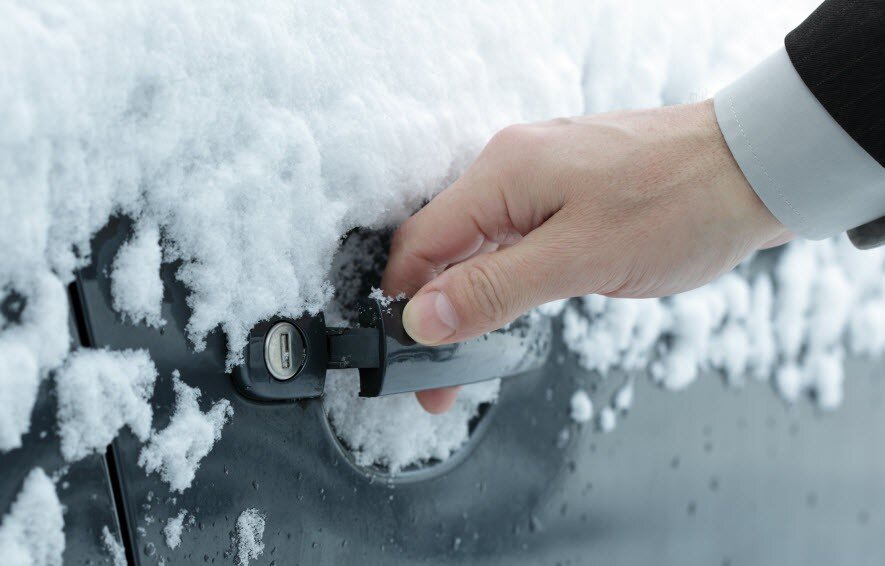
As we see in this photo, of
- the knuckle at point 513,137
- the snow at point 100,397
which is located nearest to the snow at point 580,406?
the knuckle at point 513,137

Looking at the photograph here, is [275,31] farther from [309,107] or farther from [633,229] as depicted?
[633,229]

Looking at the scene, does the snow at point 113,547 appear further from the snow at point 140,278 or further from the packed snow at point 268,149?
the snow at point 140,278

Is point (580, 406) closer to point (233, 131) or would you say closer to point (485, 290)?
point (485, 290)

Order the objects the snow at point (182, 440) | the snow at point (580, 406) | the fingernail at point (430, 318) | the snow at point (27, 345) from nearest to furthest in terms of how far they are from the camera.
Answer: the snow at point (27, 345) → the snow at point (182, 440) → the fingernail at point (430, 318) → the snow at point (580, 406)

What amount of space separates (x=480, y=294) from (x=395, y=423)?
21 centimetres

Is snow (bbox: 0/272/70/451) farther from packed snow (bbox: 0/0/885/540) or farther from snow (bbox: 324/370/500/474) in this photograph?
snow (bbox: 324/370/500/474)

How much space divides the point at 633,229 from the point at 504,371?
23 cm

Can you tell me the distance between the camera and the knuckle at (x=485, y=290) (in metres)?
0.85

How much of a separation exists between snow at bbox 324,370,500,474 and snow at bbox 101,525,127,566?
0.88ft

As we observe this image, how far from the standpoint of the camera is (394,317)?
83 centimetres

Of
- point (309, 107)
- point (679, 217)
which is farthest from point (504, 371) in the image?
point (309, 107)

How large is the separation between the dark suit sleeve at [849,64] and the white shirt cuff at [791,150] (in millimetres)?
12

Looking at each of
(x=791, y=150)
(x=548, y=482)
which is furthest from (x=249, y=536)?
(x=791, y=150)

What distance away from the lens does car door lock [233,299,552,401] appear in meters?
0.75
